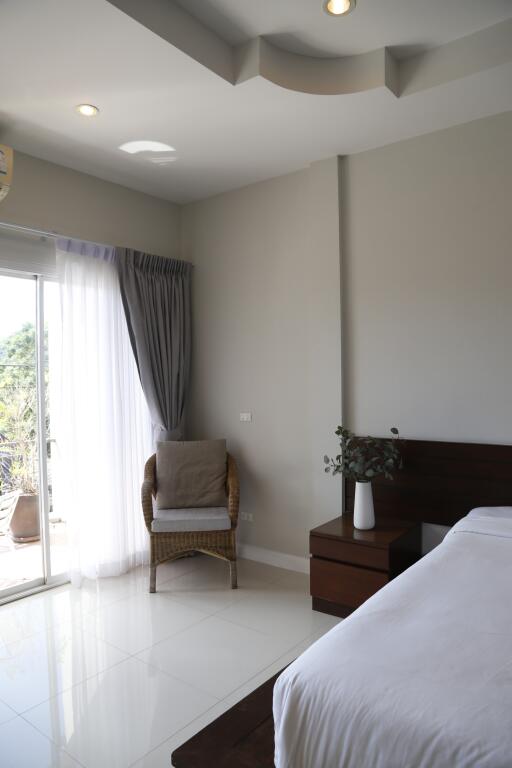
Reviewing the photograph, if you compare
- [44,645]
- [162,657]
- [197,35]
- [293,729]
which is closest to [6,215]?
[197,35]

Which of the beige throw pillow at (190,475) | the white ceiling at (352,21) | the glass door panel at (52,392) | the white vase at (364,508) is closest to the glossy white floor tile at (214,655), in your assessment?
the white vase at (364,508)

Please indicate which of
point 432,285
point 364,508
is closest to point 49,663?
point 364,508

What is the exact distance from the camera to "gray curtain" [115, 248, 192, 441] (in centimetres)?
396

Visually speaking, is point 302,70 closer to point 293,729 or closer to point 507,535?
point 507,535

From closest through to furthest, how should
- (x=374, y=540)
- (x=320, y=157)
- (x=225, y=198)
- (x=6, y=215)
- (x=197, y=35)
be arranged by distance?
(x=197, y=35) → (x=374, y=540) → (x=6, y=215) → (x=320, y=157) → (x=225, y=198)

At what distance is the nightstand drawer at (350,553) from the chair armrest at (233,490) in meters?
0.68

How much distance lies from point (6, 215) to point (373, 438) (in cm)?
273

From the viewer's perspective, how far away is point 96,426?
3.79 metres

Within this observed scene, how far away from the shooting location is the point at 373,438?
3.39m

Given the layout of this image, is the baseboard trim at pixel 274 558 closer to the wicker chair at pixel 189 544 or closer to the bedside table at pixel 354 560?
the wicker chair at pixel 189 544

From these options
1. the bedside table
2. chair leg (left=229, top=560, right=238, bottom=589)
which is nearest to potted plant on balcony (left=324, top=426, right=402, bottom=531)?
the bedside table

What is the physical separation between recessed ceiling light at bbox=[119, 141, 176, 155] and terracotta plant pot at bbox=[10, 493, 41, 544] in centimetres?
243

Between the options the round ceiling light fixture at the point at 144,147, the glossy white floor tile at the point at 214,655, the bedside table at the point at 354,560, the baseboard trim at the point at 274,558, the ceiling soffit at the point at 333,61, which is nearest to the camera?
the ceiling soffit at the point at 333,61

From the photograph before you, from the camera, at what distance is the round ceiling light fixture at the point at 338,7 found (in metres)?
2.27
